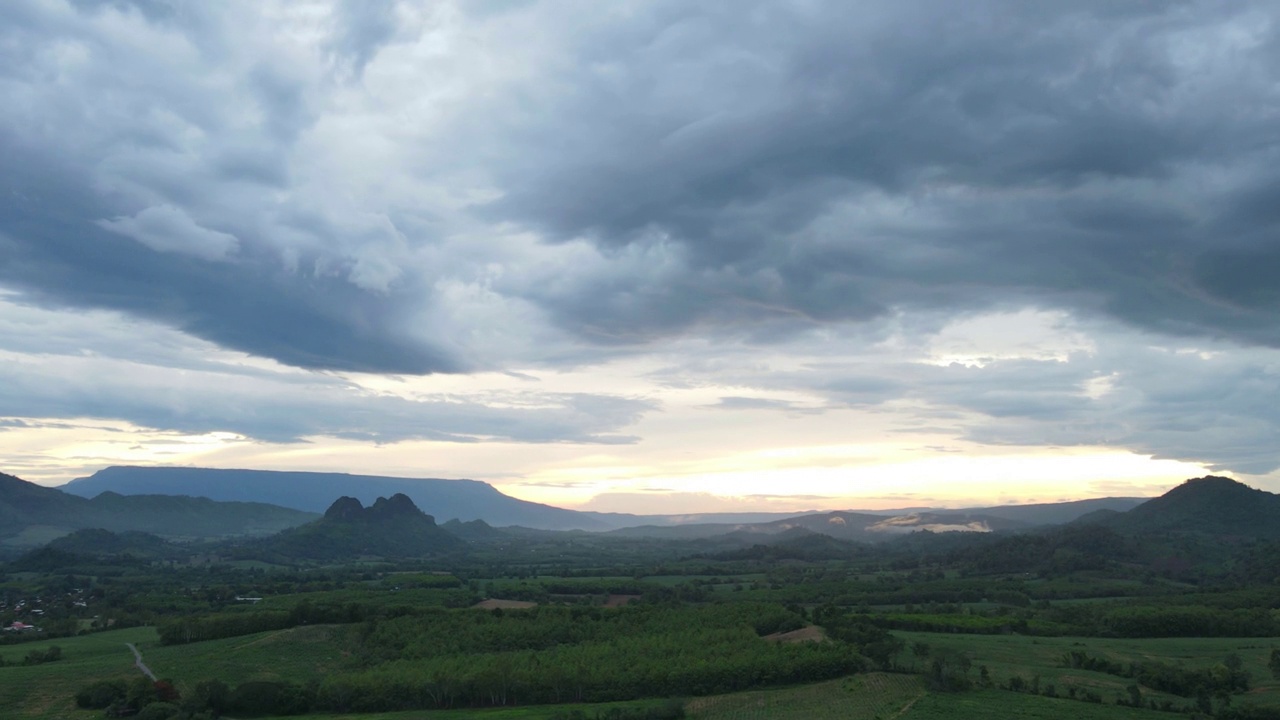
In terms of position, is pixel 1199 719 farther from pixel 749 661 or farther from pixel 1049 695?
pixel 749 661

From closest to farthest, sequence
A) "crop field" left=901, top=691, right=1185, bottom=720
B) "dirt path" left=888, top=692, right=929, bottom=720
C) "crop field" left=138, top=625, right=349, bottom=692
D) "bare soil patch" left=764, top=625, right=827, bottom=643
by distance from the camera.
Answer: "crop field" left=901, top=691, right=1185, bottom=720 < "dirt path" left=888, top=692, right=929, bottom=720 < "crop field" left=138, top=625, right=349, bottom=692 < "bare soil patch" left=764, top=625, right=827, bottom=643

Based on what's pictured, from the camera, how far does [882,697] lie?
79750 millimetres

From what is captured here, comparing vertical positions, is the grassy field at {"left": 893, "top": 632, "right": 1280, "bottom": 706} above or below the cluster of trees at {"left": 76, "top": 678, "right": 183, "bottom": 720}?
above

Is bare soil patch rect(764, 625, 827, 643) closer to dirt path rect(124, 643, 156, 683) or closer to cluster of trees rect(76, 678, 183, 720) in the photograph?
cluster of trees rect(76, 678, 183, 720)

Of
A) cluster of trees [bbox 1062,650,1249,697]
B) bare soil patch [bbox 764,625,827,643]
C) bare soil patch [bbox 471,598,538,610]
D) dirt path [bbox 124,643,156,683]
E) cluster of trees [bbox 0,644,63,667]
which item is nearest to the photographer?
cluster of trees [bbox 1062,650,1249,697]

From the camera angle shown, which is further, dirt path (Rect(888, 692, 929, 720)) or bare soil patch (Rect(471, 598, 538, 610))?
bare soil patch (Rect(471, 598, 538, 610))

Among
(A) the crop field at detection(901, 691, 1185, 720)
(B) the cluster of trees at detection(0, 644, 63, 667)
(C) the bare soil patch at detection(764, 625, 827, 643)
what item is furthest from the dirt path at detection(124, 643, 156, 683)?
(A) the crop field at detection(901, 691, 1185, 720)

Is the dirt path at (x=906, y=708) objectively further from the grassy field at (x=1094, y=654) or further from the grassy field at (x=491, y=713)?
the grassy field at (x=491, y=713)

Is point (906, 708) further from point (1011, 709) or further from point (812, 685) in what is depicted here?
point (812, 685)

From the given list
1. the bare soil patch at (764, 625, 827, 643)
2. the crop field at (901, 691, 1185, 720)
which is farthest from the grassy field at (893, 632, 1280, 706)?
the bare soil patch at (764, 625, 827, 643)

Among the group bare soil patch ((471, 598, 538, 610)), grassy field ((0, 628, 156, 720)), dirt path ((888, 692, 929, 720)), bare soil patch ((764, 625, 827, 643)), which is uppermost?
bare soil patch ((764, 625, 827, 643))

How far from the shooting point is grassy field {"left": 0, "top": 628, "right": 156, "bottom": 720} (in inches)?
3226

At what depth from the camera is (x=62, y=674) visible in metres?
94.1

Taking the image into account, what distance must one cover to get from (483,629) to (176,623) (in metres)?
46.5
